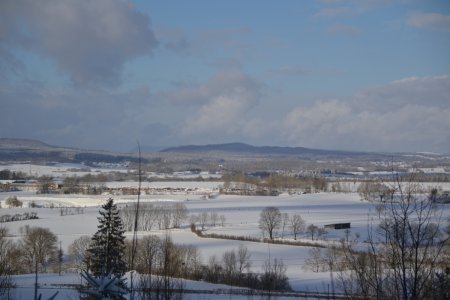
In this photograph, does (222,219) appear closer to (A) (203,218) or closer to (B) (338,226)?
(A) (203,218)

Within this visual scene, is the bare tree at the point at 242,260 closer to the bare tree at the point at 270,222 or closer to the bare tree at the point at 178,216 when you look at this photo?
the bare tree at the point at 270,222

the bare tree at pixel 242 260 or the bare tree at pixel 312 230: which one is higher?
the bare tree at pixel 312 230

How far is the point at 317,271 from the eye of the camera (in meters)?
25.5

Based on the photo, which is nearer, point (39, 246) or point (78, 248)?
point (78, 248)

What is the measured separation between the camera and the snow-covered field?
87.2 ft

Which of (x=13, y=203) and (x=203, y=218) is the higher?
(x=13, y=203)

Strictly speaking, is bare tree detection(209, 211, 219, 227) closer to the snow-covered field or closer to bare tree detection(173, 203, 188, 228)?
the snow-covered field

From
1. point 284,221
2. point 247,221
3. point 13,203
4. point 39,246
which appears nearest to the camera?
point 39,246

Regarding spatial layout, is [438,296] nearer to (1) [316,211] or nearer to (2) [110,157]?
(1) [316,211]

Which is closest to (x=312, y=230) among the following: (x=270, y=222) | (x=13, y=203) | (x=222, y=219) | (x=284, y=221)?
(x=270, y=222)

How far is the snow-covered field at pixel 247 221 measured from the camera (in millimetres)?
26578

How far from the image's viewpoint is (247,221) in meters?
46.2

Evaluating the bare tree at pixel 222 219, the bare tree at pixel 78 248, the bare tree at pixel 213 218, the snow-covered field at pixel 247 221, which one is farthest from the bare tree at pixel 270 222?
the bare tree at pixel 78 248

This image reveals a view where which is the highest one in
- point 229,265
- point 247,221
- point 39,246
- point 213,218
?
point 213,218
